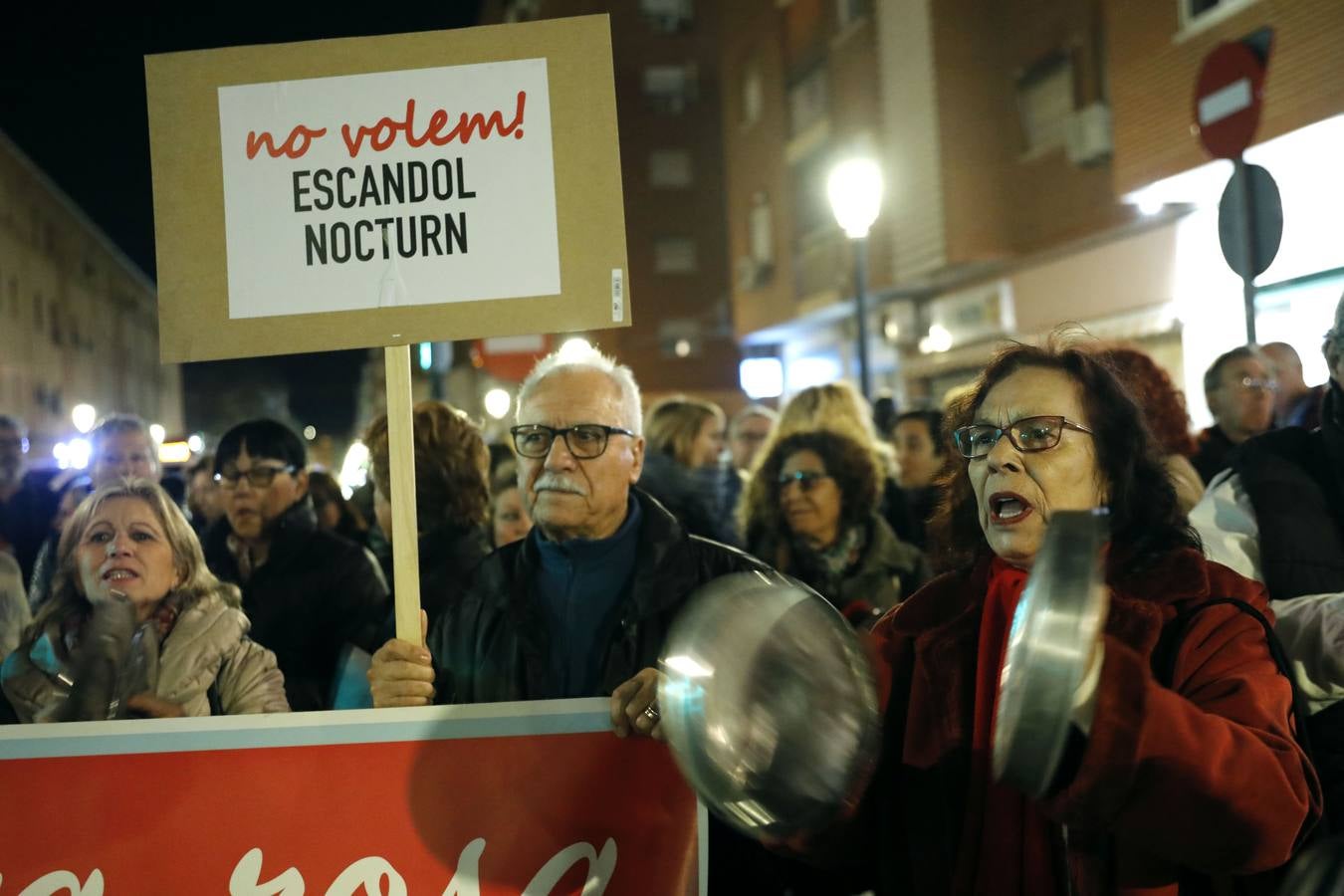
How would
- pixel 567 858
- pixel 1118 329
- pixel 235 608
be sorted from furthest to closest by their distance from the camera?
1. pixel 1118 329
2. pixel 235 608
3. pixel 567 858

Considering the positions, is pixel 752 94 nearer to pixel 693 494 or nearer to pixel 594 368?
pixel 693 494

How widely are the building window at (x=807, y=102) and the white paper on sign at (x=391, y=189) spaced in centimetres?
2143

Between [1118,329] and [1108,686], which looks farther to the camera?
[1118,329]

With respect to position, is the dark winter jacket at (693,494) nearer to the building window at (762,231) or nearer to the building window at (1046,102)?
the building window at (1046,102)

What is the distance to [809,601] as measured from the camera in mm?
1875

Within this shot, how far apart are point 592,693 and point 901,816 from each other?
89 centimetres

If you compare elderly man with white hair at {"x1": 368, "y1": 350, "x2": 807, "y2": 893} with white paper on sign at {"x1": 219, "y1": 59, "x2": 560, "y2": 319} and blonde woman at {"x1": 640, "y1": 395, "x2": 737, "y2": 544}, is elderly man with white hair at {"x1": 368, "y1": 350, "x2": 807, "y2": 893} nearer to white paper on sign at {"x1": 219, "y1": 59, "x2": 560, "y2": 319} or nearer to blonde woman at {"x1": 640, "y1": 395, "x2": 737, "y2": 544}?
white paper on sign at {"x1": 219, "y1": 59, "x2": 560, "y2": 319}

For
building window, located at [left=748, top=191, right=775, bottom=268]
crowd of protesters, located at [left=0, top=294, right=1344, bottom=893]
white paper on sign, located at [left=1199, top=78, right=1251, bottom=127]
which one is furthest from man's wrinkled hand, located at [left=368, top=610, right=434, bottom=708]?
building window, located at [left=748, top=191, right=775, bottom=268]

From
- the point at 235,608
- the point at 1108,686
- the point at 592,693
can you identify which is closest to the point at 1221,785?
the point at 1108,686

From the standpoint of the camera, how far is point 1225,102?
466 cm

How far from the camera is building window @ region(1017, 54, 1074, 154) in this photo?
16.4 metres

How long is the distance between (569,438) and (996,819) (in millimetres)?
1458

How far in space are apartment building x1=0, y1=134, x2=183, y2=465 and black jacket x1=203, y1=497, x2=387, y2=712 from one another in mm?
29944

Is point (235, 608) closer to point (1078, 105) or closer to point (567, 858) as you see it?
point (567, 858)
